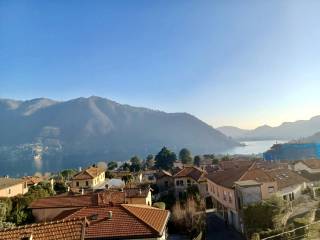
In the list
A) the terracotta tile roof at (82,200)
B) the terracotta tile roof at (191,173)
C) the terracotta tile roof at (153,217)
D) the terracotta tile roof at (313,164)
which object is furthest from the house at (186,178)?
the terracotta tile roof at (153,217)

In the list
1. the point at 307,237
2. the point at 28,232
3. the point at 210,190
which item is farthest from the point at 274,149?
the point at 28,232

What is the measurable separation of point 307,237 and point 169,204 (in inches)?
1137

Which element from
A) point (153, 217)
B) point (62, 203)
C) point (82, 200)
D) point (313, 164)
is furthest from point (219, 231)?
point (313, 164)

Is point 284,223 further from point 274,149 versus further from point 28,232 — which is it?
point 274,149

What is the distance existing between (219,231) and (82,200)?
13.6 m

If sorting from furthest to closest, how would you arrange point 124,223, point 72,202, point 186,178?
point 186,178
point 72,202
point 124,223

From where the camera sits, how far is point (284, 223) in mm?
27672

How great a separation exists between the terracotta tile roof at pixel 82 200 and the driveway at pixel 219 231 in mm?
9124

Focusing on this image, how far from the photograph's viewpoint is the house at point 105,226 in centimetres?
1452

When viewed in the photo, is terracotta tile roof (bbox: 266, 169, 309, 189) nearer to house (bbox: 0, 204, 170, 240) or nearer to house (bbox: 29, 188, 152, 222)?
house (bbox: 29, 188, 152, 222)

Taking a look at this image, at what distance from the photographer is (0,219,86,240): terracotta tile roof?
14258 millimetres

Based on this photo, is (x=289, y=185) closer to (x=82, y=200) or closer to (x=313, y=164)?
(x=313, y=164)

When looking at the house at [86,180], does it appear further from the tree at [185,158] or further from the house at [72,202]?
the tree at [185,158]

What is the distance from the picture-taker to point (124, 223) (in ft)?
70.4
